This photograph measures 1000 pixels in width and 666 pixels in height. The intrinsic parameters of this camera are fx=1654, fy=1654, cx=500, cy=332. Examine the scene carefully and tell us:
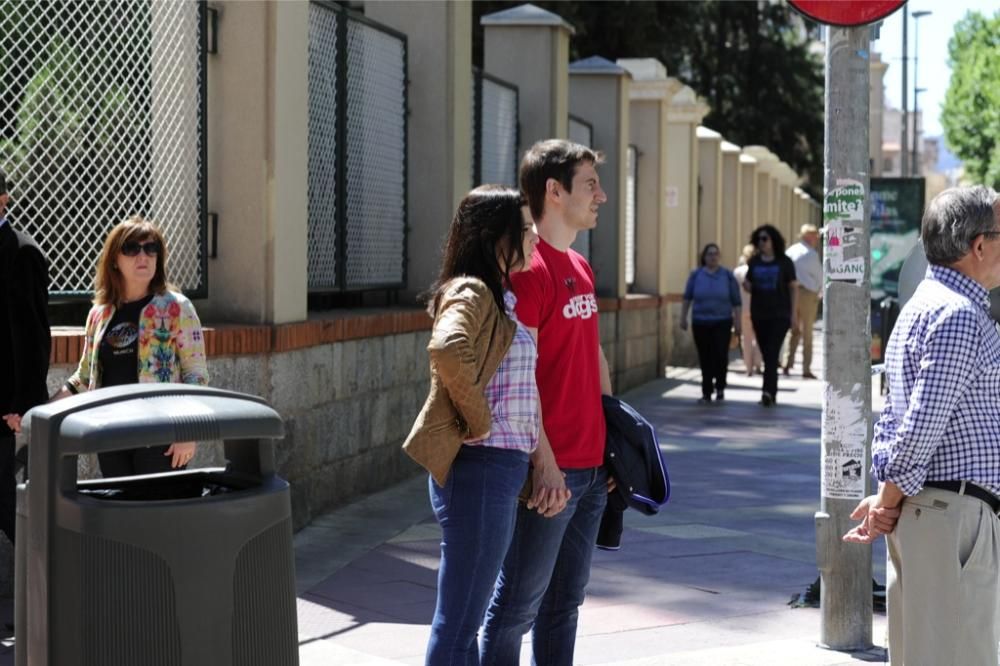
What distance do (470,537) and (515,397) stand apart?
0.40 m

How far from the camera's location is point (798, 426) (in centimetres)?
1470

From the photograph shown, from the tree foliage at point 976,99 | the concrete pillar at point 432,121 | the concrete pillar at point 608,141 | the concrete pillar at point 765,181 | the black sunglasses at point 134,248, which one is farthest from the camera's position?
the tree foliage at point 976,99

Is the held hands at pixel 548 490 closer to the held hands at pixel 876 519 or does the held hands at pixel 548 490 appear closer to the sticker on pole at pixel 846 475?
the held hands at pixel 876 519

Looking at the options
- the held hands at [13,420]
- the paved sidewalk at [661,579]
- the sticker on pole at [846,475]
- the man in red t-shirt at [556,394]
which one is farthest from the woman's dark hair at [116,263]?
the sticker on pole at [846,475]

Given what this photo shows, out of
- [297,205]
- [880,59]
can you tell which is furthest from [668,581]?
[880,59]

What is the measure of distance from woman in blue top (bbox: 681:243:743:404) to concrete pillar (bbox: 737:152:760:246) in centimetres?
1486

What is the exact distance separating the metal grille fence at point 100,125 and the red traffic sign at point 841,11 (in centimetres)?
330

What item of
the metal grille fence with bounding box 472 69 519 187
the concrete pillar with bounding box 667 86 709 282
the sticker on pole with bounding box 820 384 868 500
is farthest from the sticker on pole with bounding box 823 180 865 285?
the concrete pillar with bounding box 667 86 709 282

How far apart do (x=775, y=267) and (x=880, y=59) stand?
5686cm

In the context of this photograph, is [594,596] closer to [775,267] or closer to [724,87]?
[775,267]

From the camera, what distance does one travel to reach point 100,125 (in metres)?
7.66

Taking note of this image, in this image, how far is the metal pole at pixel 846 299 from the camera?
6109 mm

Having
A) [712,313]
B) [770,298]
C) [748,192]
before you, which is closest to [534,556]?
[712,313]

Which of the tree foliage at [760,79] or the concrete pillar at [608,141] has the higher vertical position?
the tree foliage at [760,79]
